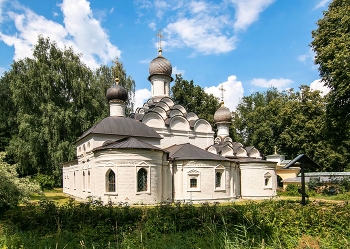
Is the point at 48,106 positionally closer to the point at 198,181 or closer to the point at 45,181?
the point at 45,181

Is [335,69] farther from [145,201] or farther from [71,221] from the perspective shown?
[71,221]

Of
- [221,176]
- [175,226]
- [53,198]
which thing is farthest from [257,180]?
[175,226]

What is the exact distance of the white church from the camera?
45.9 feet

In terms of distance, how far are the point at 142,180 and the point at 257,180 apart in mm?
8890

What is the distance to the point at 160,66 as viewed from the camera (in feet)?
77.4

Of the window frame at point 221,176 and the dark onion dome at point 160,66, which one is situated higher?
the dark onion dome at point 160,66

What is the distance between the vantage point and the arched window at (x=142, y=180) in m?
14.1

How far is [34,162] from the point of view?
2358cm

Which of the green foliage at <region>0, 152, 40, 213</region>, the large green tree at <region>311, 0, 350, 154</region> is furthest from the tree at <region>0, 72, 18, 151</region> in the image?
the large green tree at <region>311, 0, 350, 154</region>

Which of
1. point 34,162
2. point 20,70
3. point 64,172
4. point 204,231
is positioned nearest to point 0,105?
point 20,70

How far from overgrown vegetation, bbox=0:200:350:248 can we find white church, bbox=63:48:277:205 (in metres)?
7.42

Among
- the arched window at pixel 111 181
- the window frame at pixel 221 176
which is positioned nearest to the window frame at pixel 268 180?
the window frame at pixel 221 176

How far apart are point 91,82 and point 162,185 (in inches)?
612

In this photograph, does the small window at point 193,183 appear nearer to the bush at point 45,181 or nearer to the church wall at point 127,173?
the church wall at point 127,173
